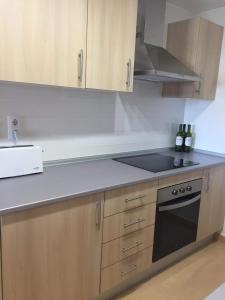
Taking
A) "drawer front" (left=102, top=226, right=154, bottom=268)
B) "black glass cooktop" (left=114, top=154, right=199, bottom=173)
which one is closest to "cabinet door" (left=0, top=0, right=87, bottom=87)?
"black glass cooktop" (left=114, top=154, right=199, bottom=173)

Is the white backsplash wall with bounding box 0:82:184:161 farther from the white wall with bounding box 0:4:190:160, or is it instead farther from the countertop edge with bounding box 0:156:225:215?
the countertop edge with bounding box 0:156:225:215

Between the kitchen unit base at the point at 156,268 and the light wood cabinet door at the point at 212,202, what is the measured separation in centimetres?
17

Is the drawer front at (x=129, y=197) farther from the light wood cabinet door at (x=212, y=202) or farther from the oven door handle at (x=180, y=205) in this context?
A: the light wood cabinet door at (x=212, y=202)

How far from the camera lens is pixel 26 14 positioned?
52.4 inches

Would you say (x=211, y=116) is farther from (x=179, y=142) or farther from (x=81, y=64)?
(x=81, y=64)

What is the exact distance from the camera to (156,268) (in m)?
2.19

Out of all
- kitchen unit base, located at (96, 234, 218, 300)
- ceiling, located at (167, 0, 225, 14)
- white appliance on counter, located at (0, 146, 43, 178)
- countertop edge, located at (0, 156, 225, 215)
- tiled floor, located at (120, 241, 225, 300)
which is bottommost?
tiled floor, located at (120, 241, 225, 300)

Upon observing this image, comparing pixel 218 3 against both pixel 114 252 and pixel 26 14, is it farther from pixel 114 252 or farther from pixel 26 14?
pixel 114 252

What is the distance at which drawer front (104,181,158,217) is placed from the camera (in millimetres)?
1609

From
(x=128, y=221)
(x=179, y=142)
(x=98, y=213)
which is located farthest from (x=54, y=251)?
(x=179, y=142)

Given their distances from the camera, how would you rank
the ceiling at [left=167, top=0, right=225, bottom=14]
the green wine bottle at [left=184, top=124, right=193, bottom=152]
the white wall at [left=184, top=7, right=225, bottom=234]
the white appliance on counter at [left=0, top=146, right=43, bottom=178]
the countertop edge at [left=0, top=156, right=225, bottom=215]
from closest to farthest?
the countertop edge at [left=0, top=156, right=225, bottom=215]
the white appliance on counter at [left=0, top=146, right=43, bottom=178]
the ceiling at [left=167, top=0, right=225, bottom=14]
the white wall at [left=184, top=7, right=225, bottom=234]
the green wine bottle at [left=184, top=124, right=193, bottom=152]

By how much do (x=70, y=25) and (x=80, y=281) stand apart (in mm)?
1517

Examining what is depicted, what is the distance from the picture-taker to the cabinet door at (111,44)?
1.60 metres

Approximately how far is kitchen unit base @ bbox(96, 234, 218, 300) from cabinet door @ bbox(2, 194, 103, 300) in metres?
0.28
